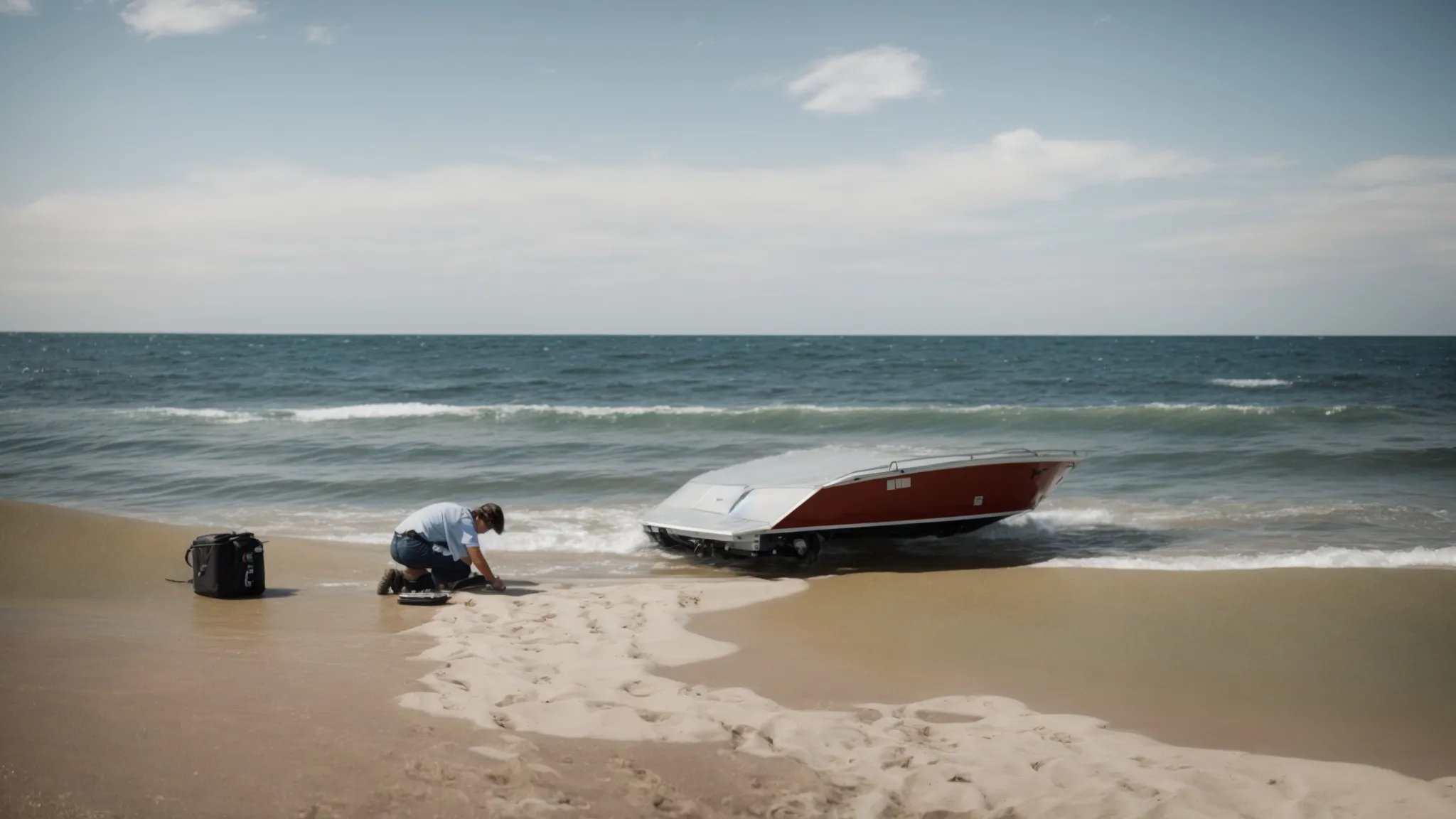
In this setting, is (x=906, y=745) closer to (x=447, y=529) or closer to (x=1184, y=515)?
(x=447, y=529)

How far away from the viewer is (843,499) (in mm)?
10039

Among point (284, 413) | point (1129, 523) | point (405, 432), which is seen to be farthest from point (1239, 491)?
point (284, 413)

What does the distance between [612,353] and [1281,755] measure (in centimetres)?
5189

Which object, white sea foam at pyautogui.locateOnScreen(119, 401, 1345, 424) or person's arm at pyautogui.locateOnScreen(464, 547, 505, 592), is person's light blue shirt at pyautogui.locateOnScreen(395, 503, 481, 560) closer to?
person's arm at pyautogui.locateOnScreen(464, 547, 505, 592)

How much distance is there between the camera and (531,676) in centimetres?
582

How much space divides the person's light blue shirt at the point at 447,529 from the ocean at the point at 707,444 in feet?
5.28

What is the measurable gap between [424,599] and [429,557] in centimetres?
48

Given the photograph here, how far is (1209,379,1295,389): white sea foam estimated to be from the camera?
34.8 metres

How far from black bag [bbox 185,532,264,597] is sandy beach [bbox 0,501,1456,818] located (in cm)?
24

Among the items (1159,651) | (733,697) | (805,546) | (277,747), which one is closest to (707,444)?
(805,546)

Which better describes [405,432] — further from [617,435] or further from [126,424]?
[126,424]

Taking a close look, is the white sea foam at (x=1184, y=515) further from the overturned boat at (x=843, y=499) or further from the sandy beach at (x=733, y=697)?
the sandy beach at (x=733, y=697)

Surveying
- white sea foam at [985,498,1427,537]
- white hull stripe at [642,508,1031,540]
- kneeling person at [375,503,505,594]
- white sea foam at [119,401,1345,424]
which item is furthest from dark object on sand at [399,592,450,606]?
white sea foam at [119,401,1345,424]

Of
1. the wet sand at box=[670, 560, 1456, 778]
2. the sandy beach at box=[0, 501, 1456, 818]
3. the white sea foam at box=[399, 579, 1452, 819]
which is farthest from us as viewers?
the wet sand at box=[670, 560, 1456, 778]
